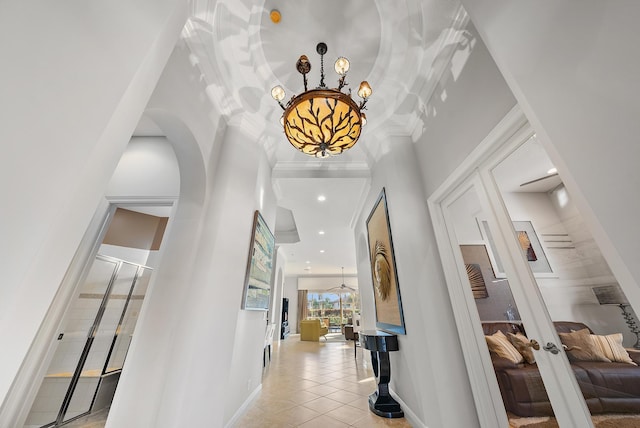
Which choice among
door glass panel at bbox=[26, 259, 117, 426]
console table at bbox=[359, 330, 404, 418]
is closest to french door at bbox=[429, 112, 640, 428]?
console table at bbox=[359, 330, 404, 418]

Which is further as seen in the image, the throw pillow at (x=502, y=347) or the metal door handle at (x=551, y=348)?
the throw pillow at (x=502, y=347)

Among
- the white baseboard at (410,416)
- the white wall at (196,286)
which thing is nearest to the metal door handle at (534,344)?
the white baseboard at (410,416)

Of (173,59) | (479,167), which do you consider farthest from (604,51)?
(173,59)

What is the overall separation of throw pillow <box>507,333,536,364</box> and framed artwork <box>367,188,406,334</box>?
0.96 meters

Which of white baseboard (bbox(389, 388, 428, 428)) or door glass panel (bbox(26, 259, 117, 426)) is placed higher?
door glass panel (bbox(26, 259, 117, 426))

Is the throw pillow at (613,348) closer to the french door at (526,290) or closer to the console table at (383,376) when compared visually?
the french door at (526,290)

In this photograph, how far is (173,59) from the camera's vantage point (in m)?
1.78

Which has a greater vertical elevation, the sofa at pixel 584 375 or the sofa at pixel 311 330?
the sofa at pixel 584 375

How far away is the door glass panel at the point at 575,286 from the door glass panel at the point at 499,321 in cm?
15

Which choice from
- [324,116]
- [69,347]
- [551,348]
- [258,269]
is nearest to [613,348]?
[551,348]

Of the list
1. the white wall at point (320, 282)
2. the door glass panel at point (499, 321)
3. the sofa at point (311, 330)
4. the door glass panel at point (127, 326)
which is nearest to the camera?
the door glass panel at point (499, 321)

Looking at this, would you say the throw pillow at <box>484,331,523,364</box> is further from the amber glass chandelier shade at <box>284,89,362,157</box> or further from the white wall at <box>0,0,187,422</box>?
the white wall at <box>0,0,187,422</box>

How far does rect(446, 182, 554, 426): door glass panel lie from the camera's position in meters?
1.48

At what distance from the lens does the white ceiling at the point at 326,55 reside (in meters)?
1.93
